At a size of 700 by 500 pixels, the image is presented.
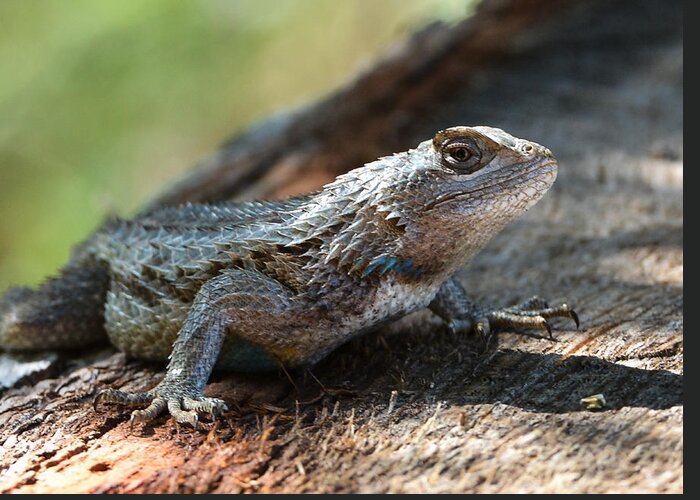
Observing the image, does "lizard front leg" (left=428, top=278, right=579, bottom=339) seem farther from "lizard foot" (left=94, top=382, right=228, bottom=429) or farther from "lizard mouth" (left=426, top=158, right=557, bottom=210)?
"lizard foot" (left=94, top=382, right=228, bottom=429)

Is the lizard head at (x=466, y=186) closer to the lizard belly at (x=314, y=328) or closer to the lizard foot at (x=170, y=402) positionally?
the lizard belly at (x=314, y=328)

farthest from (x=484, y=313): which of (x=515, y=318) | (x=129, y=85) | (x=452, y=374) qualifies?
(x=129, y=85)

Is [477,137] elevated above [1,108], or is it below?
below

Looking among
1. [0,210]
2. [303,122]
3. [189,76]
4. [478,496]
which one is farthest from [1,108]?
[478,496]

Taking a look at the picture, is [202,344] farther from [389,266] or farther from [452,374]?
[452,374]

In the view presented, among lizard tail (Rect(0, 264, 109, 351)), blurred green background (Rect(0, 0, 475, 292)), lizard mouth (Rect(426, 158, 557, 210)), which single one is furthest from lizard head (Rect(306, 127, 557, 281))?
blurred green background (Rect(0, 0, 475, 292))

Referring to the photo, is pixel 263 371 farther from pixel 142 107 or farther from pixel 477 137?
pixel 142 107
